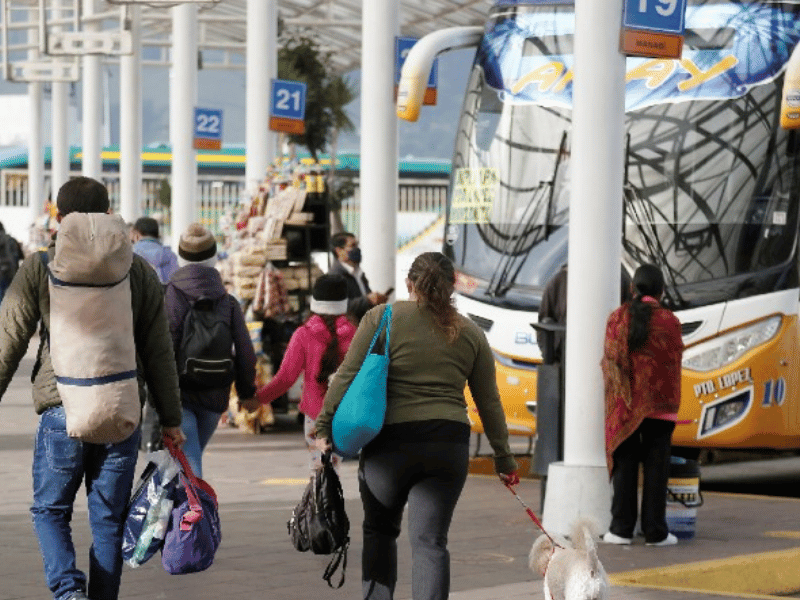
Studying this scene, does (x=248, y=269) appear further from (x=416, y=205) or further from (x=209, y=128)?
(x=416, y=205)

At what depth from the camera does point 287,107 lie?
25969 millimetres

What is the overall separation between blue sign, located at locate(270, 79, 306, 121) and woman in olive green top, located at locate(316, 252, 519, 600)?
56.2 ft

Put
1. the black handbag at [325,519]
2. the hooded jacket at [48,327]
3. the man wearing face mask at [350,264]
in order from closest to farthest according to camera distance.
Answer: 1. the hooded jacket at [48,327]
2. the black handbag at [325,519]
3. the man wearing face mask at [350,264]

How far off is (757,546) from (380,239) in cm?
918

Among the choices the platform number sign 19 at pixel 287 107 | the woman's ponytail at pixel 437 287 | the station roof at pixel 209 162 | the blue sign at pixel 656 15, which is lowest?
the station roof at pixel 209 162

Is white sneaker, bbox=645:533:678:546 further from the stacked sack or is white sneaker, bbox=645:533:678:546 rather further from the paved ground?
the stacked sack

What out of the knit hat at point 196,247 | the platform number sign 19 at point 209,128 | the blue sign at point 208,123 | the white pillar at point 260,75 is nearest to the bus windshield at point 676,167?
the knit hat at point 196,247

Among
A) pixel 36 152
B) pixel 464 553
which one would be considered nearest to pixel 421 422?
pixel 464 553

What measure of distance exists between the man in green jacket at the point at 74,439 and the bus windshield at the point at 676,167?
7165 mm

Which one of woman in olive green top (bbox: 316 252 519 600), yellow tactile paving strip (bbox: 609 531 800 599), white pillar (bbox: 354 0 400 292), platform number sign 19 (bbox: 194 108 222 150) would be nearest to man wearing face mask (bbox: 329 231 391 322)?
white pillar (bbox: 354 0 400 292)

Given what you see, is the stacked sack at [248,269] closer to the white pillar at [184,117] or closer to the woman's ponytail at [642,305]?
the woman's ponytail at [642,305]

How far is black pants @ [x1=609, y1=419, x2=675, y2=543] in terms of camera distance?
12695 millimetres

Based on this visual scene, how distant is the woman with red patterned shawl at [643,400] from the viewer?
499 inches

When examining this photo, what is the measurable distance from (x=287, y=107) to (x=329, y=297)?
42.1 feet
